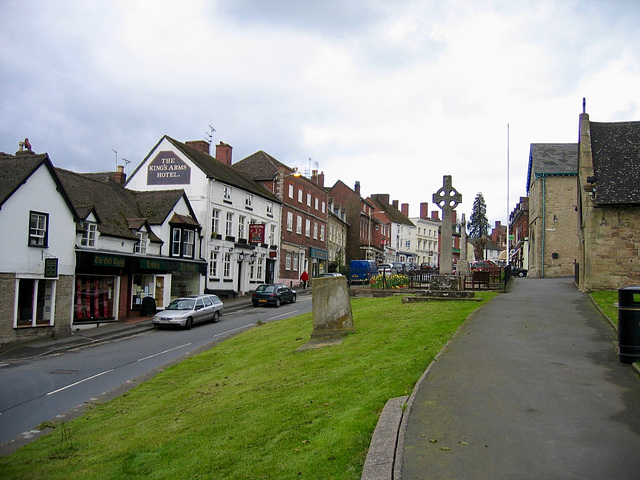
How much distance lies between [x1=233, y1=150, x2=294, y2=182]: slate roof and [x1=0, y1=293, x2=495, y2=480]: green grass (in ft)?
128

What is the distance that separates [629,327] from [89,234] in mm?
25761

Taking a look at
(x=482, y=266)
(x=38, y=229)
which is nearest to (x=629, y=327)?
(x=38, y=229)

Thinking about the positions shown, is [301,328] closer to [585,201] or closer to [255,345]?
[255,345]

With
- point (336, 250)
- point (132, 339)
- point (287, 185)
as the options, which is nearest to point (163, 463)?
point (132, 339)

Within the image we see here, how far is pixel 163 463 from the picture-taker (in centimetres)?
751

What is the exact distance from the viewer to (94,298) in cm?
2886

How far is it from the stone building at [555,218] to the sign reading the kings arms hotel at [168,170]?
2866 centimetres

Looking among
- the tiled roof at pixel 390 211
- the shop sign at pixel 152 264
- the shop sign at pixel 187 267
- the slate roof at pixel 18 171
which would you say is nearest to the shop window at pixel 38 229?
the slate roof at pixel 18 171

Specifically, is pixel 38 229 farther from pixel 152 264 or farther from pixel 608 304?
pixel 608 304

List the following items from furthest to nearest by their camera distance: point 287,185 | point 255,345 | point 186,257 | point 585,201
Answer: point 287,185 → point 186,257 → point 585,201 → point 255,345

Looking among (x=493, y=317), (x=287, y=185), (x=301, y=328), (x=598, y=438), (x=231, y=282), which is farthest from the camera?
(x=287, y=185)

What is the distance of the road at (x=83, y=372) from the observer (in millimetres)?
12927

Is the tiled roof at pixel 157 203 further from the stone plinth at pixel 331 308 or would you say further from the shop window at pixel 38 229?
the stone plinth at pixel 331 308

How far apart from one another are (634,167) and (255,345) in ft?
70.8
